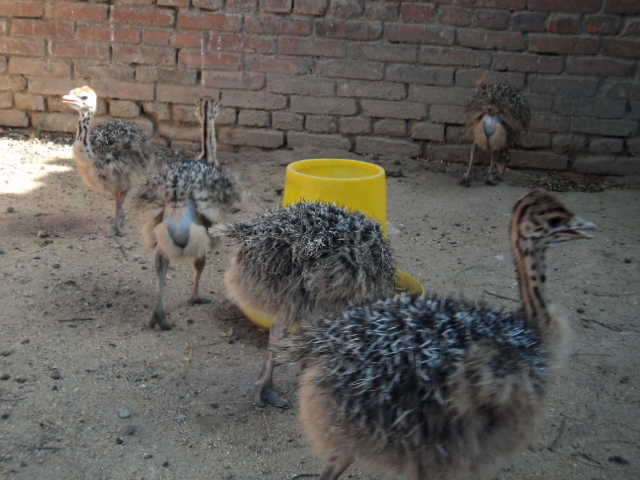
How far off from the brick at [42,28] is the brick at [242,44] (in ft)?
5.52

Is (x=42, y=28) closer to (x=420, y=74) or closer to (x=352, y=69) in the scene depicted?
(x=352, y=69)

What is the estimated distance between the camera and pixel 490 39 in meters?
7.46

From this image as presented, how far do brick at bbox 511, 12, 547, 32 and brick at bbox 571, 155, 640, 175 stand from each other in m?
1.56

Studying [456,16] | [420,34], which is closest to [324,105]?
[420,34]

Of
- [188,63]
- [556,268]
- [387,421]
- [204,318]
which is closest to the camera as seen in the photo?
[387,421]

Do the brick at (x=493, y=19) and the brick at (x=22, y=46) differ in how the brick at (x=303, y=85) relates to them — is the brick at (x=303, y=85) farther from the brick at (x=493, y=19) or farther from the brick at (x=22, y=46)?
the brick at (x=22, y=46)

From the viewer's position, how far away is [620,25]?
23.8ft

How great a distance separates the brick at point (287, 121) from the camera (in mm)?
7938

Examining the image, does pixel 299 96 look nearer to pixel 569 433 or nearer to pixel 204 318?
pixel 204 318

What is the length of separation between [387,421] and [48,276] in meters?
3.37

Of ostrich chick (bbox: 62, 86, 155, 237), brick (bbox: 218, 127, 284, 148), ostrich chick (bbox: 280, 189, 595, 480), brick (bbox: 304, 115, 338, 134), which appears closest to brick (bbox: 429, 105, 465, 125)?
brick (bbox: 304, 115, 338, 134)

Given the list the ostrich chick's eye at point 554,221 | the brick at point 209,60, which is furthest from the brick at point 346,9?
the ostrich chick's eye at point 554,221

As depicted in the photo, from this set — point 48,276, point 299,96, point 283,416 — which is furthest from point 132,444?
point 299,96

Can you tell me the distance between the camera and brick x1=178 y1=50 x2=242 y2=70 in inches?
305
